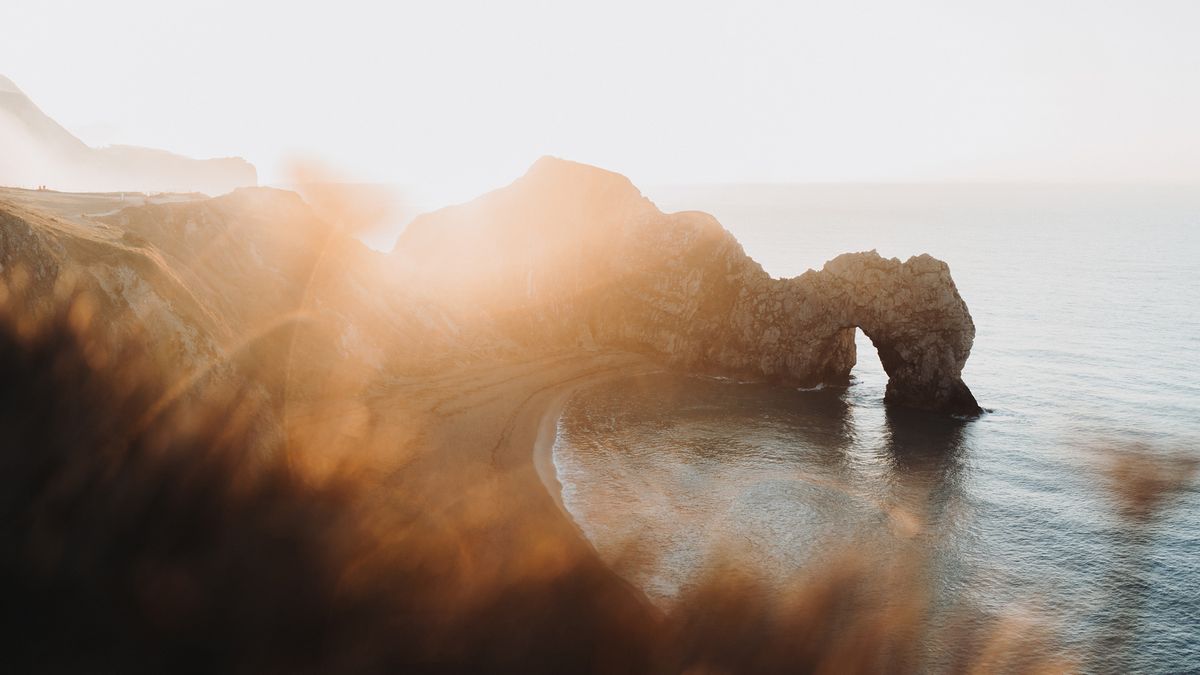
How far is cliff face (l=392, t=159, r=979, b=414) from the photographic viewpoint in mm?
63031

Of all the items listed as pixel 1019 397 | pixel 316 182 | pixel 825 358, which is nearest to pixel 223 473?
pixel 825 358

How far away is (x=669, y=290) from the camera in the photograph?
7675cm

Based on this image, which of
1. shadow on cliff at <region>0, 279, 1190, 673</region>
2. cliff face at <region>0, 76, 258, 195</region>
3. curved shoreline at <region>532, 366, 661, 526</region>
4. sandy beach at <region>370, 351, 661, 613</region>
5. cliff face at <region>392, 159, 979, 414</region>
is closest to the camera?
shadow on cliff at <region>0, 279, 1190, 673</region>

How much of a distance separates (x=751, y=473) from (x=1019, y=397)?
35720 mm

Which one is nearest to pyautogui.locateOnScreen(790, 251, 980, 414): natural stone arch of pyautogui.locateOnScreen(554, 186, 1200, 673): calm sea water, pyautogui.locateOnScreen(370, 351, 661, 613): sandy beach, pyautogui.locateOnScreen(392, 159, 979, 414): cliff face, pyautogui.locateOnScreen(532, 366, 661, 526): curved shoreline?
pyautogui.locateOnScreen(392, 159, 979, 414): cliff face

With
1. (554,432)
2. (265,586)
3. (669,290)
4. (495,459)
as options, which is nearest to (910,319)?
(669,290)

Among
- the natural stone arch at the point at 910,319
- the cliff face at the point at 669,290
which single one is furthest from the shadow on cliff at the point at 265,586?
the cliff face at the point at 669,290

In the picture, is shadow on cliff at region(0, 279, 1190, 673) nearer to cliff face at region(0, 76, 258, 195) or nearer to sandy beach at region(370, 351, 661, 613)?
sandy beach at region(370, 351, 661, 613)

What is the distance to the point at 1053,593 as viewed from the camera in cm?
3369

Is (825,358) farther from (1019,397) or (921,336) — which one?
(1019,397)

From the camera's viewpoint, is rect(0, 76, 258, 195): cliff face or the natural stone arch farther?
rect(0, 76, 258, 195): cliff face

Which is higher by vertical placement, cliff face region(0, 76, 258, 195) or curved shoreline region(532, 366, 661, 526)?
cliff face region(0, 76, 258, 195)

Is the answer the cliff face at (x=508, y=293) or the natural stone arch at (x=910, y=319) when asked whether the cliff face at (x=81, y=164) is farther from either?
the natural stone arch at (x=910, y=319)

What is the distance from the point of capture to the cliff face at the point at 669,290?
6303 centimetres
